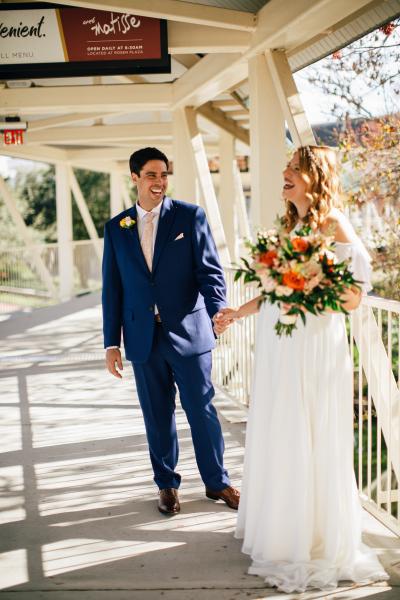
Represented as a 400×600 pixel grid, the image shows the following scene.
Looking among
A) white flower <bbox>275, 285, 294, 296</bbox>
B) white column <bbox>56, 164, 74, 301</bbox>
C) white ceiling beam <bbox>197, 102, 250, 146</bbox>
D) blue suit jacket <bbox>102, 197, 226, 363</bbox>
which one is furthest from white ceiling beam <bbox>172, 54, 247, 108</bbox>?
white column <bbox>56, 164, 74, 301</bbox>

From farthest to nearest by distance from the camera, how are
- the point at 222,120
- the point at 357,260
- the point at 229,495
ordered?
the point at 222,120 → the point at 229,495 → the point at 357,260

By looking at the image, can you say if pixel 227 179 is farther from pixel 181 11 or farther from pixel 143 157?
pixel 143 157

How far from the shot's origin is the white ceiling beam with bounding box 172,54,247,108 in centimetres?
716

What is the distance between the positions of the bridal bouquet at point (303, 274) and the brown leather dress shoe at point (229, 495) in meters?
1.55

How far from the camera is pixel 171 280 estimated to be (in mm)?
4277

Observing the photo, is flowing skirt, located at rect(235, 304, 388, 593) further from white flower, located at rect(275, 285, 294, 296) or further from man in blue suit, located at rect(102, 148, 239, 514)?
man in blue suit, located at rect(102, 148, 239, 514)

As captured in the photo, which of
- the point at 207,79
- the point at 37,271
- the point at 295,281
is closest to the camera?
the point at 295,281

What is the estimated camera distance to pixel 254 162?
6.56 metres

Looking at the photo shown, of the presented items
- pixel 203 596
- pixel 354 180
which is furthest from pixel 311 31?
pixel 203 596

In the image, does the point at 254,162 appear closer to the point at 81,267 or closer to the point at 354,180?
the point at 354,180

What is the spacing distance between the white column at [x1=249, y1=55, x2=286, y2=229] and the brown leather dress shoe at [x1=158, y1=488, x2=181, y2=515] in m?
2.68

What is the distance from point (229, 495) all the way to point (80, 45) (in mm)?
3949

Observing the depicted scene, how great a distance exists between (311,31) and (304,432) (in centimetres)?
336

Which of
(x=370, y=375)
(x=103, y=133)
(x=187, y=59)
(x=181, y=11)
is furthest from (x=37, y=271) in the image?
(x=370, y=375)
